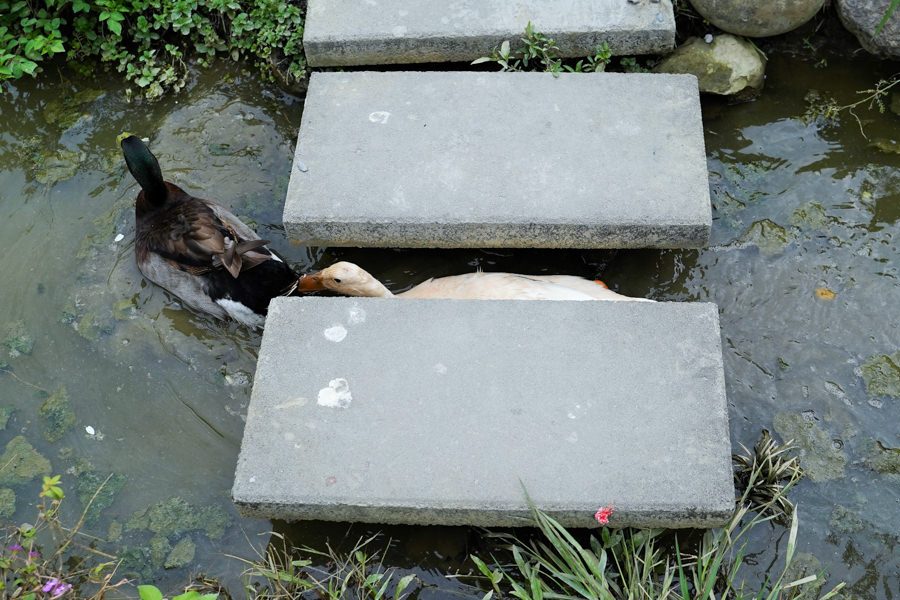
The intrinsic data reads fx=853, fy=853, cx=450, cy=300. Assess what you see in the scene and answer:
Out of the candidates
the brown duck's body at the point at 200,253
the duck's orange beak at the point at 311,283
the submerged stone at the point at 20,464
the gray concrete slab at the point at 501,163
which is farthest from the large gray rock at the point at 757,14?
the submerged stone at the point at 20,464

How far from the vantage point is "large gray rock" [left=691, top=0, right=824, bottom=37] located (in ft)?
14.5

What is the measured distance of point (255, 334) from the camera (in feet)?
13.9

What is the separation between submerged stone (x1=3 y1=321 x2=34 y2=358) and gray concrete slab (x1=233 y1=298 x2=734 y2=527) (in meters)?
1.50

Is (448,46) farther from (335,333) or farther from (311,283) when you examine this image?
(335,333)

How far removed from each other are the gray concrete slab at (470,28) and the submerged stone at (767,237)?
1.04m

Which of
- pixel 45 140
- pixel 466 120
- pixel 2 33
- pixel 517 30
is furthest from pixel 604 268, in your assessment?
pixel 2 33

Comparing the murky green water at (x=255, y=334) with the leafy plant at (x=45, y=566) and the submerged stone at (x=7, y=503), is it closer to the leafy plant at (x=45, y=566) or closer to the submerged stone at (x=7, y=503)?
the submerged stone at (x=7, y=503)

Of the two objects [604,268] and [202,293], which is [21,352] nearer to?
[202,293]

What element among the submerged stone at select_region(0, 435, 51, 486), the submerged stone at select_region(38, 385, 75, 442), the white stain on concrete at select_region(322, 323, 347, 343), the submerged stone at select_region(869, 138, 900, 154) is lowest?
the submerged stone at select_region(0, 435, 51, 486)

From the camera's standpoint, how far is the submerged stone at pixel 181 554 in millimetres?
3590

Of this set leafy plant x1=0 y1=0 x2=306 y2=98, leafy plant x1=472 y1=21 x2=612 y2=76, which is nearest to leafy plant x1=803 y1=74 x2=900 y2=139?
leafy plant x1=472 y1=21 x2=612 y2=76

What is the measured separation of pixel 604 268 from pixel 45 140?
10.7 feet

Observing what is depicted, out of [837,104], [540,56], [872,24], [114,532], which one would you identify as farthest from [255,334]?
[872,24]

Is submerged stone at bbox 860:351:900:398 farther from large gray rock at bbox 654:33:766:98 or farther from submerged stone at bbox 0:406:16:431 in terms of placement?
submerged stone at bbox 0:406:16:431
